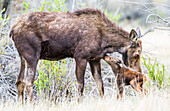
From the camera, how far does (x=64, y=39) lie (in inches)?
318

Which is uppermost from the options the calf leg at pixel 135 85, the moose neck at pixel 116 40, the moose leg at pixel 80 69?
the moose neck at pixel 116 40

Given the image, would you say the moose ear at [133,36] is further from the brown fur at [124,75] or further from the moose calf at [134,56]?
the brown fur at [124,75]

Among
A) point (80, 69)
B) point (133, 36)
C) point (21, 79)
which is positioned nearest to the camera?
point (80, 69)

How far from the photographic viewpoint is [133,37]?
8.46 meters

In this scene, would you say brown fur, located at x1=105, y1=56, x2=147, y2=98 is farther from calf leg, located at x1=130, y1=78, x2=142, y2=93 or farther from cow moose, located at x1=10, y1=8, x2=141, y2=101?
cow moose, located at x1=10, y1=8, x2=141, y2=101

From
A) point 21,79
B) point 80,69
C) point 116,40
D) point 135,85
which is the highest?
point 116,40

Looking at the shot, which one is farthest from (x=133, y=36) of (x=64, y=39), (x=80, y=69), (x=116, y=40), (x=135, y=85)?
(x=64, y=39)

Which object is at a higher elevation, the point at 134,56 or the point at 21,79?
the point at 134,56

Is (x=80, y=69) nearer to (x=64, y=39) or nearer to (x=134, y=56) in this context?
(x=64, y=39)

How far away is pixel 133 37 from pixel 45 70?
9.77ft

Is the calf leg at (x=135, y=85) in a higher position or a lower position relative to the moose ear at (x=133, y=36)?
lower

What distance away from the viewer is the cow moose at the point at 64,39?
784cm

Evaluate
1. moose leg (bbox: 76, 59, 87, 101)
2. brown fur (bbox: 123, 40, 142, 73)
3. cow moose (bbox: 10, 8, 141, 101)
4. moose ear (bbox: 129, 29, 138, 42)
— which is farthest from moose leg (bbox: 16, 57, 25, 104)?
moose ear (bbox: 129, 29, 138, 42)

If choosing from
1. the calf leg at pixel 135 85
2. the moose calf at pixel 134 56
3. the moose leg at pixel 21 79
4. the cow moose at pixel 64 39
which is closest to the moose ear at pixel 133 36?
the cow moose at pixel 64 39
